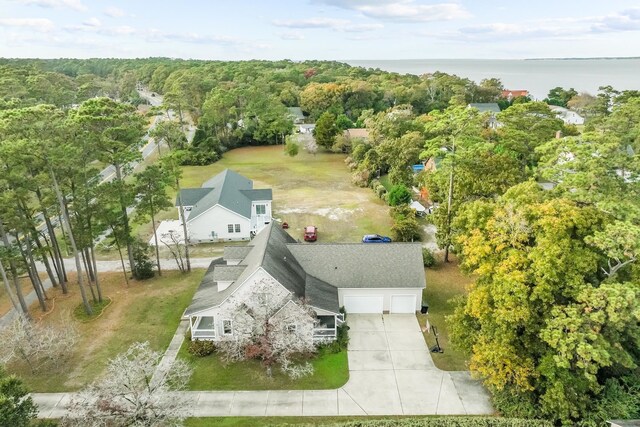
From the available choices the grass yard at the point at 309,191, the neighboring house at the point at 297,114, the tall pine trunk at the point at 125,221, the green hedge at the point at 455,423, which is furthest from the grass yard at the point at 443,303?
the neighboring house at the point at 297,114

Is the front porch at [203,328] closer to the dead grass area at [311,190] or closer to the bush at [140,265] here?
the bush at [140,265]

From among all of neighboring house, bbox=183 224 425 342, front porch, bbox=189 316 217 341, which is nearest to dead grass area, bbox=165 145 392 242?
neighboring house, bbox=183 224 425 342

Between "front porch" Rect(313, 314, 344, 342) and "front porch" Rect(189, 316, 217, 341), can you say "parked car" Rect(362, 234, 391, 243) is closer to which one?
"front porch" Rect(313, 314, 344, 342)

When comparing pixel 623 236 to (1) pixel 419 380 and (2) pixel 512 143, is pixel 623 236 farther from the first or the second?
(2) pixel 512 143

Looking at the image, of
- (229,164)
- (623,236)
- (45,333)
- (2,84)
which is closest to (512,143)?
(623,236)

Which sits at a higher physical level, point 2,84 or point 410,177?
point 2,84
